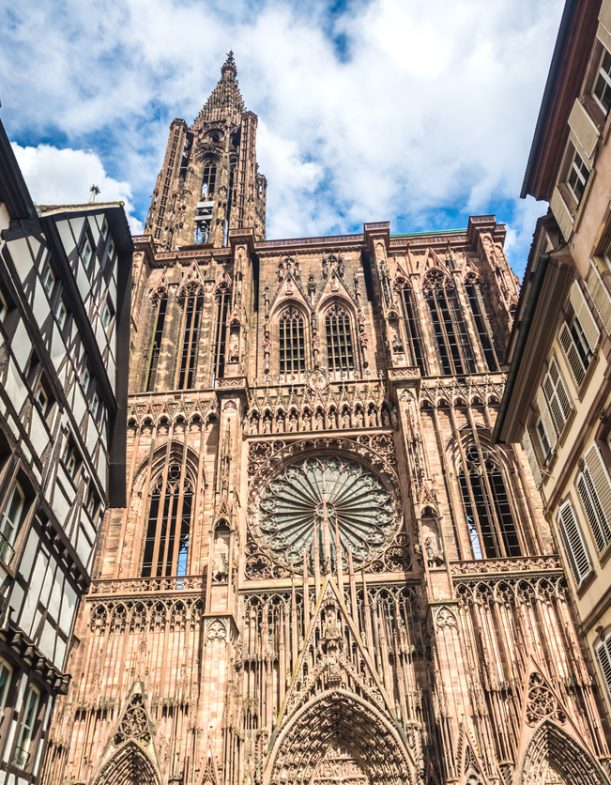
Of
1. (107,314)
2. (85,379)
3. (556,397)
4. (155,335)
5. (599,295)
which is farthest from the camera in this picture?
(155,335)

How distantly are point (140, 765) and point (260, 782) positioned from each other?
3.35 metres

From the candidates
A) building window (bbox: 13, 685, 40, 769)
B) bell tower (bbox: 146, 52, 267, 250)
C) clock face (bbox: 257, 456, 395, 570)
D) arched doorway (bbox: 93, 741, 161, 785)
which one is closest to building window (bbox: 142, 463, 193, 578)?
clock face (bbox: 257, 456, 395, 570)

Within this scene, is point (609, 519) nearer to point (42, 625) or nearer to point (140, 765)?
point (42, 625)

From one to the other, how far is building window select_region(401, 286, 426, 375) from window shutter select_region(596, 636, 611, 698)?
16.3 metres

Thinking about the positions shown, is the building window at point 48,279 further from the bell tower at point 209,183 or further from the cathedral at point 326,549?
the bell tower at point 209,183

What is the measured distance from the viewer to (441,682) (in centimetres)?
1830

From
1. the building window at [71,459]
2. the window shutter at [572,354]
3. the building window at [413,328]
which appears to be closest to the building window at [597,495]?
the window shutter at [572,354]

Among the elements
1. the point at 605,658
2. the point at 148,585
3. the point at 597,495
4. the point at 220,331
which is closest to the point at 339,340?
the point at 220,331

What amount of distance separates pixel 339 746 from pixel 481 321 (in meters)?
17.2

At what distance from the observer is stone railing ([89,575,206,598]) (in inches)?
842

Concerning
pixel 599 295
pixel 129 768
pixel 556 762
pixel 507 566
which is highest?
pixel 507 566

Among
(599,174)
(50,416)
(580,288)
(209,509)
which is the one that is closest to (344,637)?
(209,509)

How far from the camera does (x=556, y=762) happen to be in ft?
59.1

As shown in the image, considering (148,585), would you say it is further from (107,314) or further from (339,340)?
(339,340)
